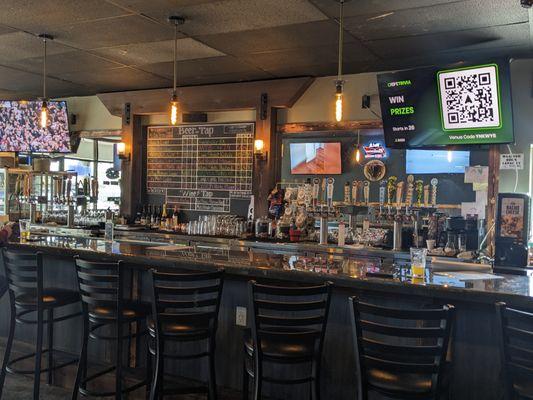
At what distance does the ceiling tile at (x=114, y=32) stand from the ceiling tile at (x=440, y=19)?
5.74 ft

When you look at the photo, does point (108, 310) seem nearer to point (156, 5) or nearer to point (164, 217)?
point (156, 5)

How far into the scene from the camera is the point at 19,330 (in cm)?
433

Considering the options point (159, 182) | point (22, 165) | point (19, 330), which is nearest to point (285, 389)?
point (19, 330)

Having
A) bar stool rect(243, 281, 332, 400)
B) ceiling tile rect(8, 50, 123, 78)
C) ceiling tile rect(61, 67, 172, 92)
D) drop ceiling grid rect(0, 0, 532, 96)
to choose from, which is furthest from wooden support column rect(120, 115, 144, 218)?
bar stool rect(243, 281, 332, 400)

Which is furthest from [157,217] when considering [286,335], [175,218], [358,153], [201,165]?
[286,335]

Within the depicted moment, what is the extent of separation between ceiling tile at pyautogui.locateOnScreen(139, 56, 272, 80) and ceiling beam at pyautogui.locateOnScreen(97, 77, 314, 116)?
0.87 feet

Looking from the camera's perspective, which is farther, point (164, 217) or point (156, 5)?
point (164, 217)

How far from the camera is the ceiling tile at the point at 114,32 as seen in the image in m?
4.36

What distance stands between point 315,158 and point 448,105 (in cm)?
216

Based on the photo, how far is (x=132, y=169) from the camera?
7.30 m

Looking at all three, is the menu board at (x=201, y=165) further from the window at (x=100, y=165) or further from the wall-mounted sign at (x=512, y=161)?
the wall-mounted sign at (x=512, y=161)

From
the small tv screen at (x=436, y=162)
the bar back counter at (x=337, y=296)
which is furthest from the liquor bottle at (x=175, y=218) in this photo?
the small tv screen at (x=436, y=162)

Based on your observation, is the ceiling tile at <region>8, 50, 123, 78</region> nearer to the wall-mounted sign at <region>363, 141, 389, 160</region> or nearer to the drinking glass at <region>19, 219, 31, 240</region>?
the drinking glass at <region>19, 219, 31, 240</region>

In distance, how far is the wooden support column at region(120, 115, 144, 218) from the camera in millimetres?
7289
